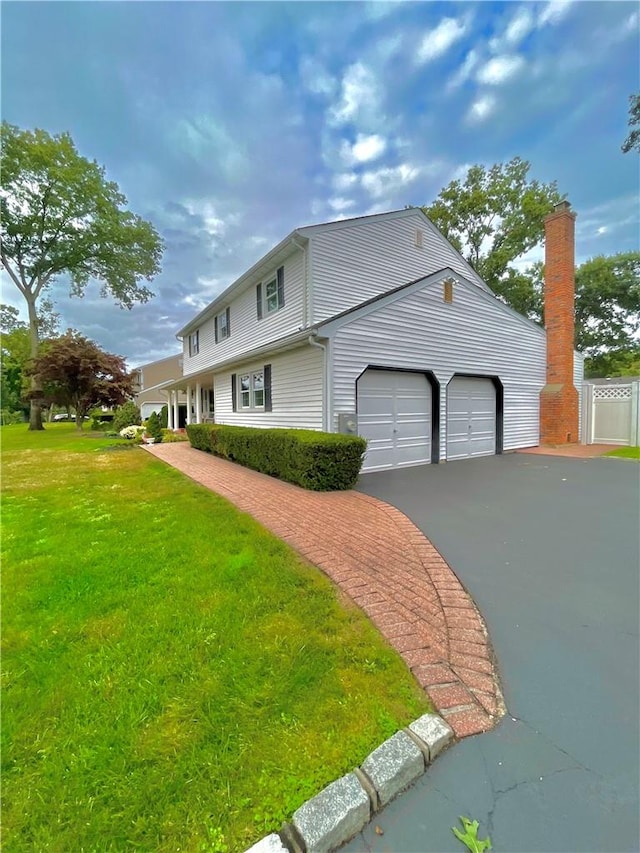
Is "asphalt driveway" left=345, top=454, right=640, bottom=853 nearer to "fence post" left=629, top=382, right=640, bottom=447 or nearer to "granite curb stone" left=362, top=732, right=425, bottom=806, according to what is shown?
"granite curb stone" left=362, top=732, right=425, bottom=806

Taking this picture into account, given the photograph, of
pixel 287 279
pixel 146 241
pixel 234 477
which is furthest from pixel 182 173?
pixel 146 241

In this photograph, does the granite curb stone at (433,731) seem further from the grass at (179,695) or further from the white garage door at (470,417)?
the white garage door at (470,417)

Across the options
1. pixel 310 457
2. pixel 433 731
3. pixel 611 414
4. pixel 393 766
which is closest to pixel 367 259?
pixel 310 457

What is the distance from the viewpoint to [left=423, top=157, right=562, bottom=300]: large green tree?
67.9 ft

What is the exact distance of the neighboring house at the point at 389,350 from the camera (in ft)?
27.5

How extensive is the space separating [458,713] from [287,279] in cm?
1049

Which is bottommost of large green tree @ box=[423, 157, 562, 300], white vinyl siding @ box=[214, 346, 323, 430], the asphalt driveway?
the asphalt driveway

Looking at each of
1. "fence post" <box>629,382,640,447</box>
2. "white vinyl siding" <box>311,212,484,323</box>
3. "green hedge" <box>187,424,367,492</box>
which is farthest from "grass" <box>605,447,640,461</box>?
"green hedge" <box>187,424,367,492</box>

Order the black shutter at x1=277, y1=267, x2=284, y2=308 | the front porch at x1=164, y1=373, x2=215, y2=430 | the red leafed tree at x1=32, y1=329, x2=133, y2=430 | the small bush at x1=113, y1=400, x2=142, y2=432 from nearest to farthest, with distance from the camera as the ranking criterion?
the black shutter at x1=277, y1=267, x2=284, y2=308
the front porch at x1=164, y1=373, x2=215, y2=430
the red leafed tree at x1=32, y1=329, x2=133, y2=430
the small bush at x1=113, y1=400, x2=142, y2=432

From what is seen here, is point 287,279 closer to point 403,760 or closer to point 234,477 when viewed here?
point 234,477

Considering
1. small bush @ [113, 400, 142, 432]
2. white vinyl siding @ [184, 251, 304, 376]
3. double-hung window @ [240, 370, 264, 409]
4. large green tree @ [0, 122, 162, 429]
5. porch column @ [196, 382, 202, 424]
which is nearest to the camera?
white vinyl siding @ [184, 251, 304, 376]

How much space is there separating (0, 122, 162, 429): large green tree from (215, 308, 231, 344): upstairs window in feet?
49.4

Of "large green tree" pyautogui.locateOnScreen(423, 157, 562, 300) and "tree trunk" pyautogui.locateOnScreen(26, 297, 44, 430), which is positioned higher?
"large green tree" pyautogui.locateOnScreen(423, 157, 562, 300)

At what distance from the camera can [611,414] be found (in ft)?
43.2
